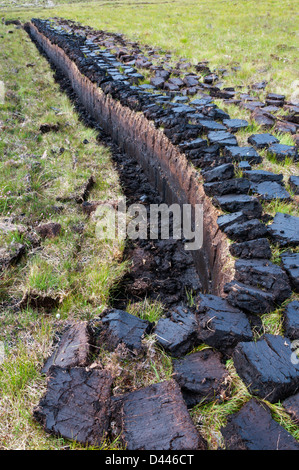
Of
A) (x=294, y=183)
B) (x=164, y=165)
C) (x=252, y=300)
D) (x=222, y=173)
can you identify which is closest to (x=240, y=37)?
(x=164, y=165)

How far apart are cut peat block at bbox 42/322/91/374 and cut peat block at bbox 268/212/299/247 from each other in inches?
61.2

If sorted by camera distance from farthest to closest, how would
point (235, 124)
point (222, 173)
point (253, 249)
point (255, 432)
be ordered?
point (235, 124), point (222, 173), point (253, 249), point (255, 432)

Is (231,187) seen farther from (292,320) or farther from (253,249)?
(292,320)

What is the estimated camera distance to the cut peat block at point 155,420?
1587mm

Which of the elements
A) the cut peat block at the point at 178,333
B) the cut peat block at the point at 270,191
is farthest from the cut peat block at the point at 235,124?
the cut peat block at the point at 178,333

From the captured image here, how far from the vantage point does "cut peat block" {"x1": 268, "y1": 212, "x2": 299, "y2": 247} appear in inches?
99.0

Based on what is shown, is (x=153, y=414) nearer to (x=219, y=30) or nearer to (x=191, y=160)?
(x=191, y=160)

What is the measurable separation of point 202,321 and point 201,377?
1.08 ft

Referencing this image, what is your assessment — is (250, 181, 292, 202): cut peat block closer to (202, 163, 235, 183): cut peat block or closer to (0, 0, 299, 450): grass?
(0, 0, 299, 450): grass

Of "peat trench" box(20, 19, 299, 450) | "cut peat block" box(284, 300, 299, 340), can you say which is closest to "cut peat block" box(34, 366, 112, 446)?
"peat trench" box(20, 19, 299, 450)

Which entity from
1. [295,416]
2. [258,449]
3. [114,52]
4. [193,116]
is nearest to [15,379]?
[258,449]

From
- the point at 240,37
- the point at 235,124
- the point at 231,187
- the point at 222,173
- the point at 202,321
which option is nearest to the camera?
the point at 202,321

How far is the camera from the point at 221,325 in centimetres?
198

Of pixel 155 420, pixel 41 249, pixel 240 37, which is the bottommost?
pixel 41 249
